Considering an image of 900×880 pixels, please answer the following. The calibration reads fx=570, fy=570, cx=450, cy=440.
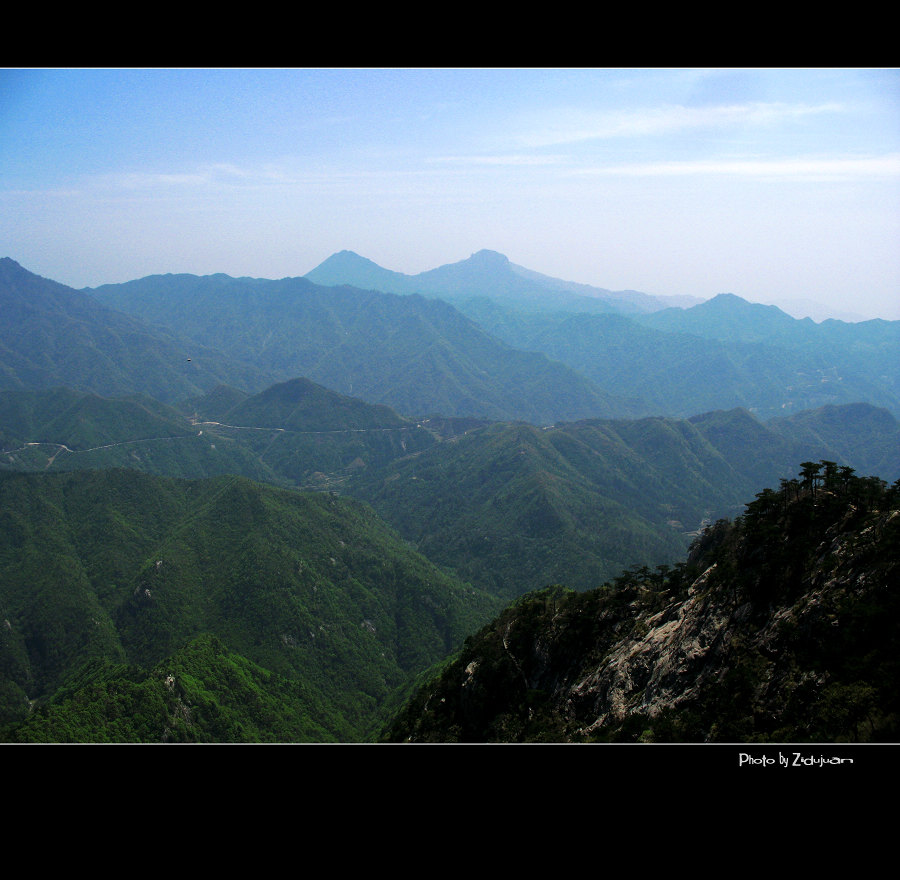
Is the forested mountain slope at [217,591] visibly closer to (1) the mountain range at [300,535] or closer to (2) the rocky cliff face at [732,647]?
(1) the mountain range at [300,535]

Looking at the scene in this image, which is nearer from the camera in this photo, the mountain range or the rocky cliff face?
the rocky cliff face

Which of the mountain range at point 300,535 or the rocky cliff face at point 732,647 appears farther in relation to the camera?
the mountain range at point 300,535

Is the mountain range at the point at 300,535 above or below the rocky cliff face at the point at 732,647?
below

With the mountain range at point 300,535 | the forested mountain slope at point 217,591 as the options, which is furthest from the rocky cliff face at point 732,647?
the forested mountain slope at point 217,591

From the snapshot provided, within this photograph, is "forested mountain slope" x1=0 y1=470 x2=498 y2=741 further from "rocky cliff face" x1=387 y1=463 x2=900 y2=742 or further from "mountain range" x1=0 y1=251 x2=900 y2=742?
"rocky cliff face" x1=387 y1=463 x2=900 y2=742

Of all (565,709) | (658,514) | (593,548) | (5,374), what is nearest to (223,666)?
(565,709)

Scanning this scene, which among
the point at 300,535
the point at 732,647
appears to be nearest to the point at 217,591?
the point at 300,535

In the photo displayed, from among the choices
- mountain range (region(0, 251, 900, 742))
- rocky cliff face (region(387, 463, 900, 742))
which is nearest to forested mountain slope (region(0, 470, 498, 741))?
mountain range (region(0, 251, 900, 742))

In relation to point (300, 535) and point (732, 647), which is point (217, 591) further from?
point (732, 647)

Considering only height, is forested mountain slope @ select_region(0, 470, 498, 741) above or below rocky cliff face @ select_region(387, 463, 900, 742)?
below
